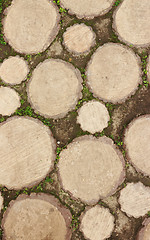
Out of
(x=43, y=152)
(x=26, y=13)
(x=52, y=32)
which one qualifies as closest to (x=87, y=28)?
(x=52, y=32)

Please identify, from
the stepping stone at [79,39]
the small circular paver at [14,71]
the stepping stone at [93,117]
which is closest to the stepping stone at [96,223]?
the stepping stone at [93,117]

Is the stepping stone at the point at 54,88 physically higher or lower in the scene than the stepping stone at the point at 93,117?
higher

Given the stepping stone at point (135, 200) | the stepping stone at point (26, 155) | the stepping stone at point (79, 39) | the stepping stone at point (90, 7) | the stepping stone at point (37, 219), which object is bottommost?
the stepping stone at point (135, 200)

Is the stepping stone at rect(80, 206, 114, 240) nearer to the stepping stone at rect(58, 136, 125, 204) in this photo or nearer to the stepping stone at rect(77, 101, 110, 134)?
the stepping stone at rect(58, 136, 125, 204)

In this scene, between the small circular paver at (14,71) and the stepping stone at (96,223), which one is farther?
the small circular paver at (14,71)

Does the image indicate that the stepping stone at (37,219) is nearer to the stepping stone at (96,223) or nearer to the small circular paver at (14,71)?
the stepping stone at (96,223)

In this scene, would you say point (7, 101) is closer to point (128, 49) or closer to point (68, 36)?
point (68, 36)

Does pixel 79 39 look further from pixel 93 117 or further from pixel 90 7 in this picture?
pixel 93 117
